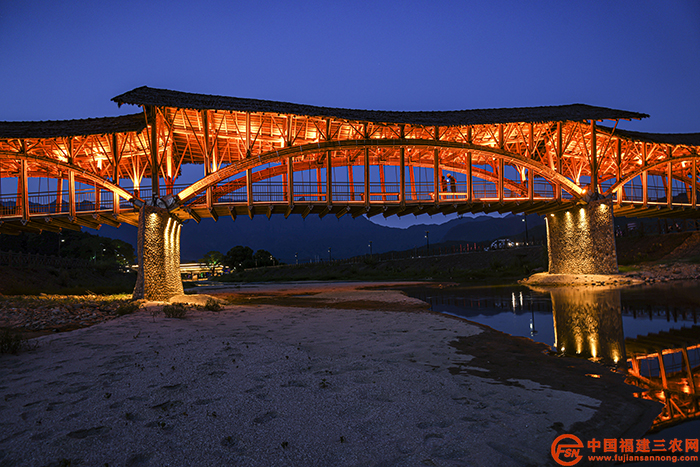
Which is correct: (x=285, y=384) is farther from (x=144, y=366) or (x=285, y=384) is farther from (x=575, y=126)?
(x=575, y=126)

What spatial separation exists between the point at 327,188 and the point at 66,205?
52.4 feet

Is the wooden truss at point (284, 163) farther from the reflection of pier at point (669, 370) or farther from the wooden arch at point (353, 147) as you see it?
the reflection of pier at point (669, 370)

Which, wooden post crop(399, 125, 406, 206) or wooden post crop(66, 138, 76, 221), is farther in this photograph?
wooden post crop(399, 125, 406, 206)

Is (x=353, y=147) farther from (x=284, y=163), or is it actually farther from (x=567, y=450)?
(x=567, y=450)

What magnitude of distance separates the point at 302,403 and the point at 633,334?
8375mm

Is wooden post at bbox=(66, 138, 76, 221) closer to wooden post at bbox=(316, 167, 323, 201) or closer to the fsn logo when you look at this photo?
wooden post at bbox=(316, 167, 323, 201)

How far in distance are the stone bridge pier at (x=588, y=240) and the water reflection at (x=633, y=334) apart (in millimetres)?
13153

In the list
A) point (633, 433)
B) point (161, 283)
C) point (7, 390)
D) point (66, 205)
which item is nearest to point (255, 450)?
point (633, 433)

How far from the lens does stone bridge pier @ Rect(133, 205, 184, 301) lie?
19.5m

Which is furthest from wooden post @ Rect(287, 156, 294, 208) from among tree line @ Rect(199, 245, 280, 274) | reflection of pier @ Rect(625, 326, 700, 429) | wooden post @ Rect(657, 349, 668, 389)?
tree line @ Rect(199, 245, 280, 274)

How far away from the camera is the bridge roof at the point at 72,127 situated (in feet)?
65.5

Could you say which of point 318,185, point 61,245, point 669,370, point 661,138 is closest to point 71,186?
point 318,185

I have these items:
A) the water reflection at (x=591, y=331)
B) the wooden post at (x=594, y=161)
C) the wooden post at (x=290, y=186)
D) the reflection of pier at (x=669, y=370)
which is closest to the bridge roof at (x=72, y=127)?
the wooden post at (x=290, y=186)

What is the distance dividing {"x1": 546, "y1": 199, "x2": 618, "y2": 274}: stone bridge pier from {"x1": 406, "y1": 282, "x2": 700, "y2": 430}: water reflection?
43.2 ft
